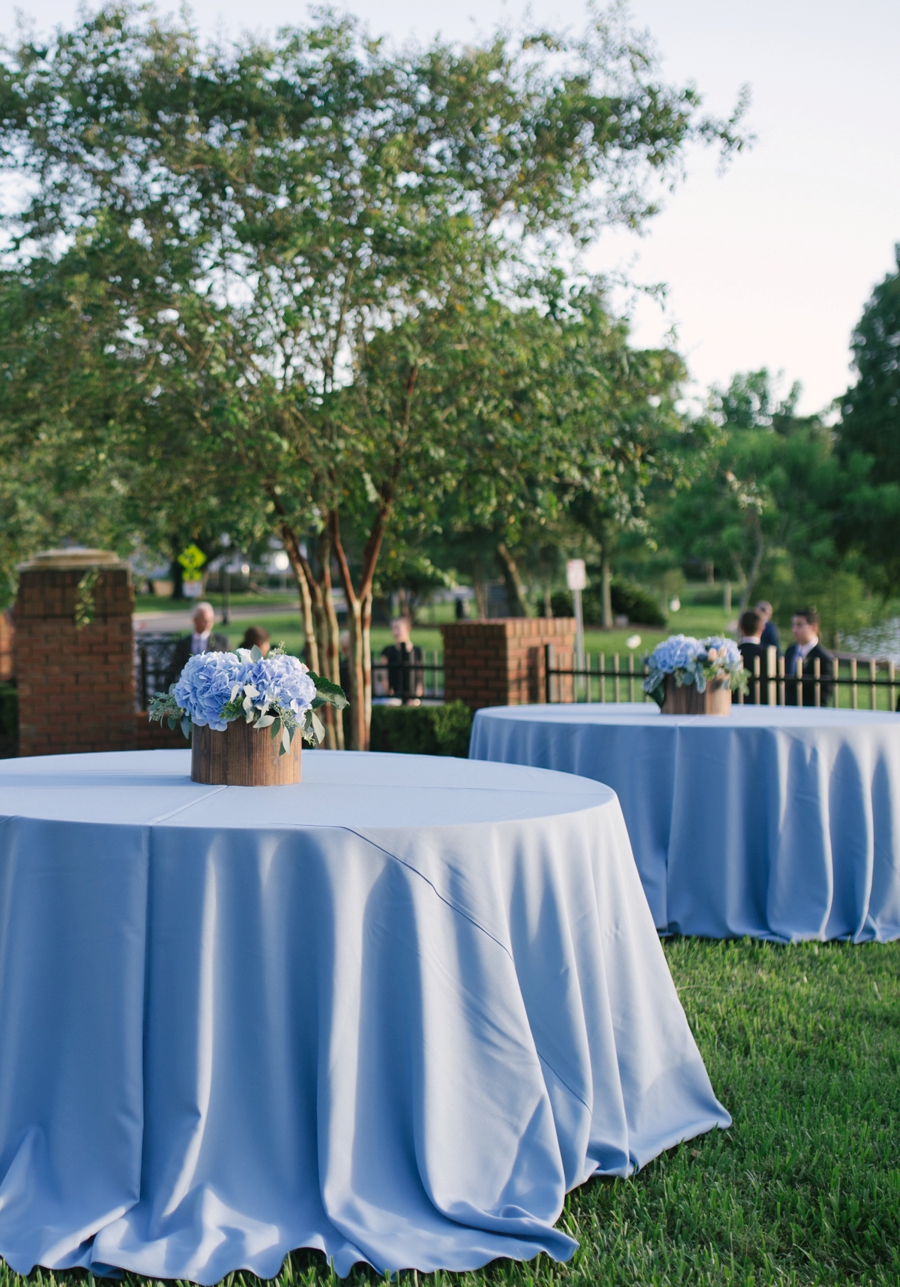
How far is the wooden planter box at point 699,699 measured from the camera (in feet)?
21.8

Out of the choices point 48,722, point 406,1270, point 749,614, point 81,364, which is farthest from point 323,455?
point 406,1270

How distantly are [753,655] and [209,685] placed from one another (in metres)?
7.05

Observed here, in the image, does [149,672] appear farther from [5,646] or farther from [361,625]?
[5,646]

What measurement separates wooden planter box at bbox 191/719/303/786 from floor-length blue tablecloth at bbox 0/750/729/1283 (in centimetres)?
58

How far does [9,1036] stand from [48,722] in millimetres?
6948

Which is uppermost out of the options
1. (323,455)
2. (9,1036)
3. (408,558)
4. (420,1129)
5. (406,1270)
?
(323,455)

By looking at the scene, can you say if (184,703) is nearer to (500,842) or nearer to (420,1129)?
(500,842)

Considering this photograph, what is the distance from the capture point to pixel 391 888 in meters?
3.08

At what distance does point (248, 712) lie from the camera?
148 inches

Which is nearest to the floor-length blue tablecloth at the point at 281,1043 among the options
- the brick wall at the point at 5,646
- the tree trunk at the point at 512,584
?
the brick wall at the point at 5,646

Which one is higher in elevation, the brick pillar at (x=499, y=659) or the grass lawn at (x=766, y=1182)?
the brick pillar at (x=499, y=659)

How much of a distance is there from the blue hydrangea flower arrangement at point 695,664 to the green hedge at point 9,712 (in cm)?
769

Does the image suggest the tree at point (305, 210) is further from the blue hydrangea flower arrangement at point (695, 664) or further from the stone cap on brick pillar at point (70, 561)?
the blue hydrangea flower arrangement at point (695, 664)

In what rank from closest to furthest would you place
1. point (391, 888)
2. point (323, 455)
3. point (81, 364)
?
1. point (391, 888)
2. point (81, 364)
3. point (323, 455)
